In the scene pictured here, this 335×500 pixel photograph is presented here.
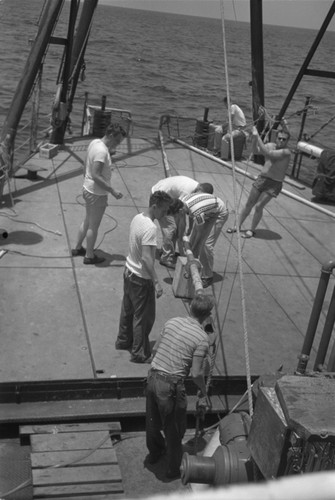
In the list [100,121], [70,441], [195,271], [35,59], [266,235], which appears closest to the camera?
[70,441]

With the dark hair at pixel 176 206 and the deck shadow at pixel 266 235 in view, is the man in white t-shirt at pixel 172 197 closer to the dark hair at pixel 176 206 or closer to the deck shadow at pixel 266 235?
the dark hair at pixel 176 206

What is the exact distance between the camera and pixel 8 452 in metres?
5.37

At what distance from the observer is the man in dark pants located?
19.5 ft

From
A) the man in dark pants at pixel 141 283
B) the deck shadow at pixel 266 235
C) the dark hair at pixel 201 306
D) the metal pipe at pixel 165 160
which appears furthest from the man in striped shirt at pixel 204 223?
the metal pipe at pixel 165 160

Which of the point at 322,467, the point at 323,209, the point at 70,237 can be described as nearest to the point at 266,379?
the point at 322,467

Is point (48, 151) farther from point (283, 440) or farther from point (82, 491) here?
point (283, 440)

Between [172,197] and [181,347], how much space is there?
11.4 ft

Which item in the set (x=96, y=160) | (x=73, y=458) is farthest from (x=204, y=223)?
(x=73, y=458)

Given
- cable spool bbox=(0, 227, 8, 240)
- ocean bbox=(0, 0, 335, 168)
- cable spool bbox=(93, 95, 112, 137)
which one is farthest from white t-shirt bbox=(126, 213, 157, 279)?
cable spool bbox=(93, 95, 112, 137)

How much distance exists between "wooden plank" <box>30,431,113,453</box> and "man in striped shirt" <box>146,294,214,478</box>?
21.4 inches

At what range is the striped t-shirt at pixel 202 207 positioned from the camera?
25.3 feet

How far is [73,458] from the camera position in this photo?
5.19 meters

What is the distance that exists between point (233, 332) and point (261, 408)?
388cm

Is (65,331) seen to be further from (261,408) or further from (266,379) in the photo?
(261,408)
